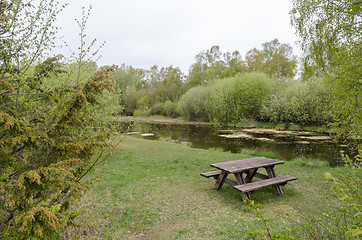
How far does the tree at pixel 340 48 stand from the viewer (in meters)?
7.25

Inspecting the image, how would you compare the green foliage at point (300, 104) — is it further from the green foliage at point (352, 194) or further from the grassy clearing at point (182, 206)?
the green foliage at point (352, 194)

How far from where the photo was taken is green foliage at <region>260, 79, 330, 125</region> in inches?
1019

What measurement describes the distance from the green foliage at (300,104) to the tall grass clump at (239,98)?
7.45ft

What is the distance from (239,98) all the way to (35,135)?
3337cm

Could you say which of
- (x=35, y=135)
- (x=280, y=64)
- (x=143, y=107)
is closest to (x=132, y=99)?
(x=143, y=107)

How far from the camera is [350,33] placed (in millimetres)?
7348

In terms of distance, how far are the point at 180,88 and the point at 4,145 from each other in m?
51.3

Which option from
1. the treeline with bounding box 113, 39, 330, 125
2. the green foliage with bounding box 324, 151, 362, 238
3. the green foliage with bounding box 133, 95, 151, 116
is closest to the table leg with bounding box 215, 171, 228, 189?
the green foliage with bounding box 324, 151, 362, 238

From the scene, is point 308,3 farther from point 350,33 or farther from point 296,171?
point 296,171

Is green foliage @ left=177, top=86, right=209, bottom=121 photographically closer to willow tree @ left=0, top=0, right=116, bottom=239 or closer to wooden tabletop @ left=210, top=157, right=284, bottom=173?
wooden tabletop @ left=210, top=157, right=284, bottom=173

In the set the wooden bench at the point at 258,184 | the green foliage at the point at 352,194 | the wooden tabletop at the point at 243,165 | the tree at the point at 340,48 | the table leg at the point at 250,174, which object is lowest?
the table leg at the point at 250,174

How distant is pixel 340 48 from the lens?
7953mm

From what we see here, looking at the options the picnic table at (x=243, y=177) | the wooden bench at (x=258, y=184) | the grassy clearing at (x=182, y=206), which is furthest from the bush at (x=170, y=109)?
the wooden bench at (x=258, y=184)

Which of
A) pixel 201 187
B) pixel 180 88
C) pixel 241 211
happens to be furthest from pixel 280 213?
pixel 180 88
